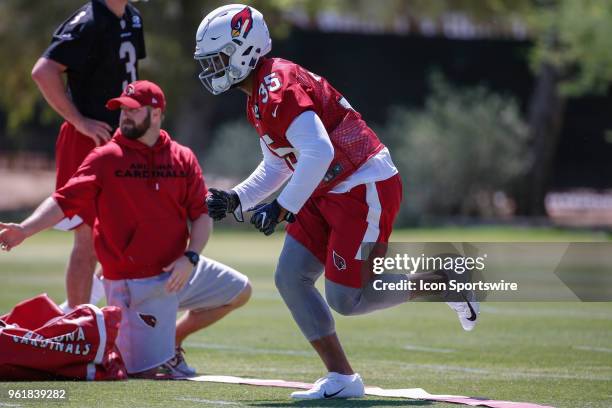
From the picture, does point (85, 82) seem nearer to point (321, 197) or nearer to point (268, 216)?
point (321, 197)

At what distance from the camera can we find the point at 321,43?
33.4m

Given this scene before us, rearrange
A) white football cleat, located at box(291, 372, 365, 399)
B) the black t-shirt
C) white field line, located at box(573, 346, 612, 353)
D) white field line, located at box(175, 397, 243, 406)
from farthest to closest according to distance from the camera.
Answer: white field line, located at box(573, 346, 612, 353), the black t-shirt, white football cleat, located at box(291, 372, 365, 399), white field line, located at box(175, 397, 243, 406)

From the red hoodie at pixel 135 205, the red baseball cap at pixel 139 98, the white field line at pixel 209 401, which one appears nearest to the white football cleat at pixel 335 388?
the white field line at pixel 209 401

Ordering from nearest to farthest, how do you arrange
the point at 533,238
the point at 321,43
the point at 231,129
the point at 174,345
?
the point at 174,345
the point at 533,238
the point at 231,129
the point at 321,43

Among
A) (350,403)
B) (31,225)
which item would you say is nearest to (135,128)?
(31,225)

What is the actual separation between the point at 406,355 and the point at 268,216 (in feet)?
9.67

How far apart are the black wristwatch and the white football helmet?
1.25 meters

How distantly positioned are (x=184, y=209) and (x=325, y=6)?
23.6 metres

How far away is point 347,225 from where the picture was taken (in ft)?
22.7

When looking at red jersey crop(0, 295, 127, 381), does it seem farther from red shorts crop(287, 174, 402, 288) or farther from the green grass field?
red shorts crop(287, 174, 402, 288)

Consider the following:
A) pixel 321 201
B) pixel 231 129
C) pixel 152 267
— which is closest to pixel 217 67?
pixel 321 201

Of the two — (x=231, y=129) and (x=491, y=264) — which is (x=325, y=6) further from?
(x=491, y=264)

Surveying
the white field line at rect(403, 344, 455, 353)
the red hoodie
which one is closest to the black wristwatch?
the red hoodie

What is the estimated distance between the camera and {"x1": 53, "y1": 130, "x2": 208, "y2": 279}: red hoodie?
25.9ft
